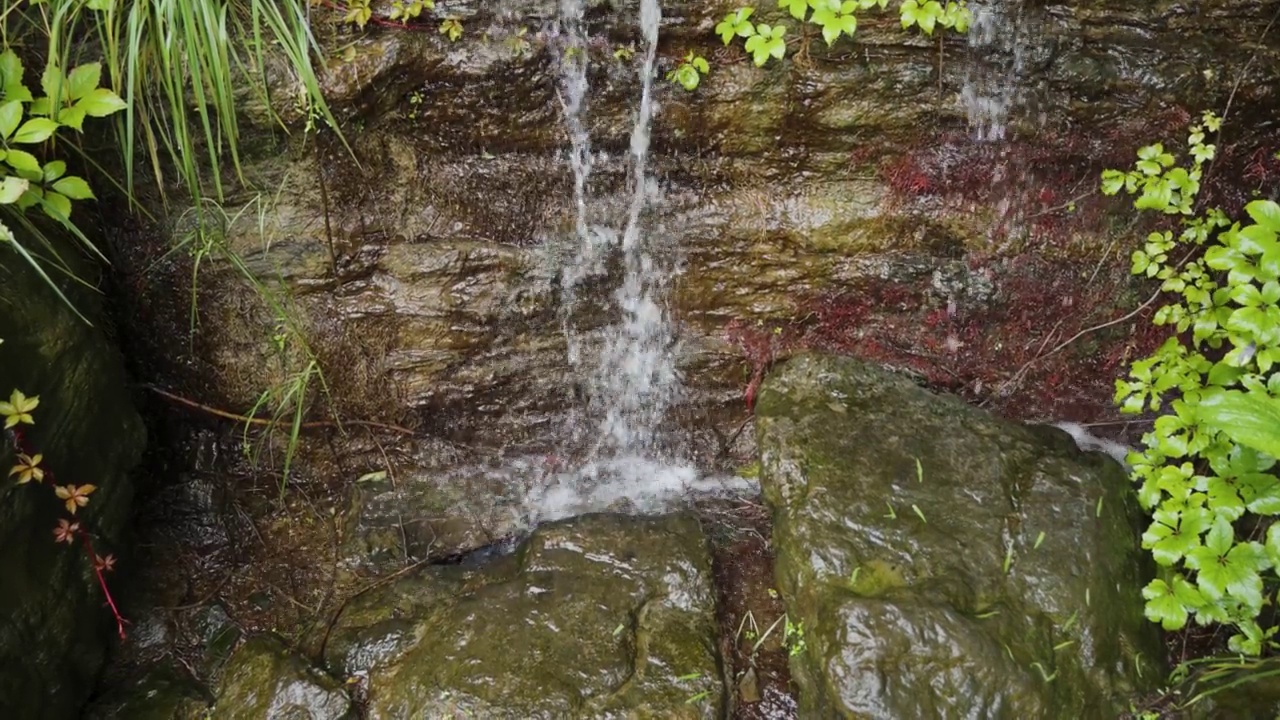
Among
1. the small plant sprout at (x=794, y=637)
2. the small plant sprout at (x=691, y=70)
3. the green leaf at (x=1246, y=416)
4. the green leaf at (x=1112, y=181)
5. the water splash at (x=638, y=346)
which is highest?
the small plant sprout at (x=691, y=70)

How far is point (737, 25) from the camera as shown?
3068 millimetres

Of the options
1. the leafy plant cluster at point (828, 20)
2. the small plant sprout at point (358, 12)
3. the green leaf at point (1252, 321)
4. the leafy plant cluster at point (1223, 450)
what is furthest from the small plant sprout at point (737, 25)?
the green leaf at point (1252, 321)

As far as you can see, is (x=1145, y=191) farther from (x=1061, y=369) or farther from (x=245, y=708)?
(x=245, y=708)

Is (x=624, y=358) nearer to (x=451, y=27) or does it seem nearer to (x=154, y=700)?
(x=451, y=27)

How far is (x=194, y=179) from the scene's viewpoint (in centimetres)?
281

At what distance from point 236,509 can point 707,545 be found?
2139 millimetres

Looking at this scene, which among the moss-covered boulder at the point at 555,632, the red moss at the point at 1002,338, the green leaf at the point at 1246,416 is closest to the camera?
the green leaf at the point at 1246,416

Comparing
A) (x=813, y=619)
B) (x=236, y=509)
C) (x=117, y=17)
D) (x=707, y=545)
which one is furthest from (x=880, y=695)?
(x=117, y=17)

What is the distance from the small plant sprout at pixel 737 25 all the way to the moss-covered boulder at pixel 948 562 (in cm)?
153

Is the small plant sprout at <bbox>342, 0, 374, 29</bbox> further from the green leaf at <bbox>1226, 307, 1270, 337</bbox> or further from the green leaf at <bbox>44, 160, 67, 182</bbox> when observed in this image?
the green leaf at <bbox>1226, 307, 1270, 337</bbox>

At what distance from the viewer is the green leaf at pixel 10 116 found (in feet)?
7.48

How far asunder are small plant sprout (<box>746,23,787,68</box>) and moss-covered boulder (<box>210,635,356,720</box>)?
116 inches

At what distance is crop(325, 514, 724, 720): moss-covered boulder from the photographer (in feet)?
8.80

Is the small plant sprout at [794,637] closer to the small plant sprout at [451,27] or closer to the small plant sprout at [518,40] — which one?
the small plant sprout at [518,40]
